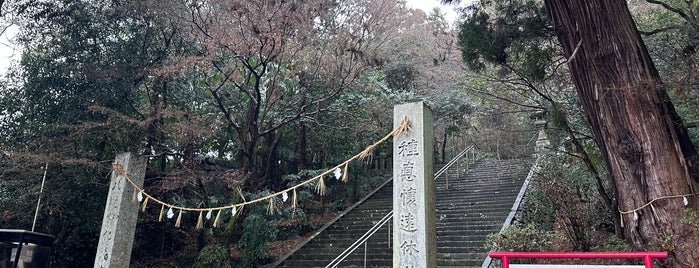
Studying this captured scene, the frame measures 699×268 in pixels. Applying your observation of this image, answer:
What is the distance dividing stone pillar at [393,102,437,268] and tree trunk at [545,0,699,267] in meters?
2.38

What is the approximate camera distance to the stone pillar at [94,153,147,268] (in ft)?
20.0

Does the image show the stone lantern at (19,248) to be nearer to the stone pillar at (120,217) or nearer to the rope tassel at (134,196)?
the stone pillar at (120,217)

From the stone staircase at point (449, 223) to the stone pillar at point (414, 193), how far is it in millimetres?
3490

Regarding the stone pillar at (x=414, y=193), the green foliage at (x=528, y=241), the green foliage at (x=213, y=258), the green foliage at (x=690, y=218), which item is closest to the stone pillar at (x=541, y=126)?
the green foliage at (x=528, y=241)

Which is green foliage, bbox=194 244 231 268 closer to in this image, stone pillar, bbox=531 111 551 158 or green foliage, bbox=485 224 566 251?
green foliage, bbox=485 224 566 251

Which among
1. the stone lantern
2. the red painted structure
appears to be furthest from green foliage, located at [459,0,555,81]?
the stone lantern

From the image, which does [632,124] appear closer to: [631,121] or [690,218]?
[631,121]

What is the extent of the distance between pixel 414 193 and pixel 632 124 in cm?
288

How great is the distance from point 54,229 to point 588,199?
10.4 meters

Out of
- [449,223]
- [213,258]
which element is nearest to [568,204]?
[449,223]

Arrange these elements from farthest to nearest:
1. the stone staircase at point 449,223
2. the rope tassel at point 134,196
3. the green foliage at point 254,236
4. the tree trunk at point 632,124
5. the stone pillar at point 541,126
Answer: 1. the stone pillar at point 541,126
2. the green foliage at point 254,236
3. the stone staircase at point 449,223
4. the rope tassel at point 134,196
5. the tree trunk at point 632,124

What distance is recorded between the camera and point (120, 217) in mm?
6281

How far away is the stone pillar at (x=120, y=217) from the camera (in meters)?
6.09

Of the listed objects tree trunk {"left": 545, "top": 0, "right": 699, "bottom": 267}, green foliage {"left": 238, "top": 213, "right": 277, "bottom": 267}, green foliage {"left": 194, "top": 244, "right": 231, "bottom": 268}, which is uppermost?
tree trunk {"left": 545, "top": 0, "right": 699, "bottom": 267}
